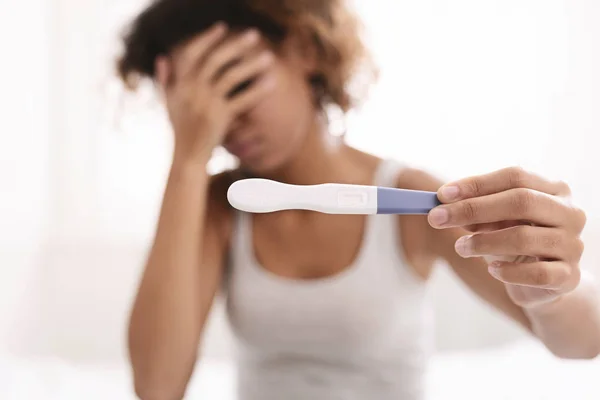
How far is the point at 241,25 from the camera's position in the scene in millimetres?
398

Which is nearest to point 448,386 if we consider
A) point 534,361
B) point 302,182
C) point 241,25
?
point 534,361

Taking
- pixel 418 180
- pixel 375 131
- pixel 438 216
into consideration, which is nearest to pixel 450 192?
pixel 438 216

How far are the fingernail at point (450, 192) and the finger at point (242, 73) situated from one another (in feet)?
0.57

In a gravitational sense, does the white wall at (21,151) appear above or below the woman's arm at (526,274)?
below

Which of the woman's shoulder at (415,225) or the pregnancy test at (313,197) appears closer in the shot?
the pregnancy test at (313,197)

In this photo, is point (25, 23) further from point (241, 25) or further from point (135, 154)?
point (241, 25)

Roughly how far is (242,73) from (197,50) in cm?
3

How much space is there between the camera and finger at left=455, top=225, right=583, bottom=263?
25 cm

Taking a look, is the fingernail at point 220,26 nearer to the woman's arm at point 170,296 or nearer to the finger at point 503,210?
the woman's arm at point 170,296

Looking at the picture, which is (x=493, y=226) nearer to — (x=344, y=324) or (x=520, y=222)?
(x=520, y=222)

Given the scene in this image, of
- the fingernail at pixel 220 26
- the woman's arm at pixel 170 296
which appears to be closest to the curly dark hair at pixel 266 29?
the fingernail at pixel 220 26

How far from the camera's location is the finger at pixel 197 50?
1.24ft

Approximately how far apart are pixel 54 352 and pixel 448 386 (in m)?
0.50

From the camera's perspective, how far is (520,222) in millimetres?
263
